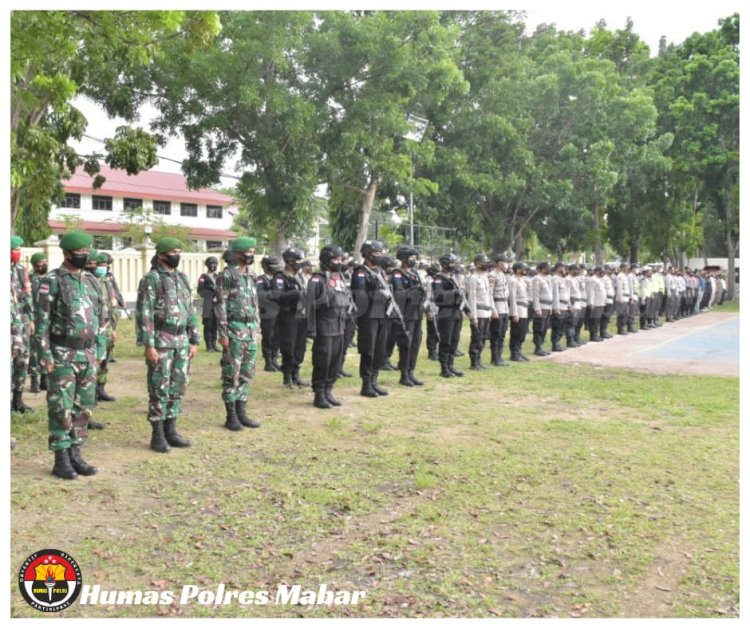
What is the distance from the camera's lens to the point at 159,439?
6328 mm

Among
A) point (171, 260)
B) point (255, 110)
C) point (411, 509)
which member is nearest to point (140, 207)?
point (255, 110)

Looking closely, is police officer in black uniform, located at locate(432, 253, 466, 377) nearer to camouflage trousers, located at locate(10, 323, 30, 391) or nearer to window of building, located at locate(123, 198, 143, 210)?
camouflage trousers, located at locate(10, 323, 30, 391)

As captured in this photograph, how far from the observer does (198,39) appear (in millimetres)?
8672

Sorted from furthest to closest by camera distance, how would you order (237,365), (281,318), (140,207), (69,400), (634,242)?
(140,207)
(634,242)
(281,318)
(237,365)
(69,400)

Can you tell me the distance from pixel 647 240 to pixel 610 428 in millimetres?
28287

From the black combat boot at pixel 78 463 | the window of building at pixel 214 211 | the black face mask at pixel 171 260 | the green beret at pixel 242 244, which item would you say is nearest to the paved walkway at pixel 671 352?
the green beret at pixel 242 244

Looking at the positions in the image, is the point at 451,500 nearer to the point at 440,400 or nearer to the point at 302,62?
the point at 440,400

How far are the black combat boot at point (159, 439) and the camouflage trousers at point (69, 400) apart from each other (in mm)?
741

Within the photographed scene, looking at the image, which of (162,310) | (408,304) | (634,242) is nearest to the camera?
(162,310)

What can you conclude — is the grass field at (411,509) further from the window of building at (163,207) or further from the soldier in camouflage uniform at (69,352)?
the window of building at (163,207)

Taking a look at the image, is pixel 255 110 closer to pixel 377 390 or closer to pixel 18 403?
pixel 377 390

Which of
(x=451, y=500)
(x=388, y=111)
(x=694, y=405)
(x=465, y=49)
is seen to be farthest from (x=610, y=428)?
(x=465, y=49)

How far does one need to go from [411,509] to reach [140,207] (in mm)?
40294

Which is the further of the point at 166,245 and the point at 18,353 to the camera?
the point at 18,353
